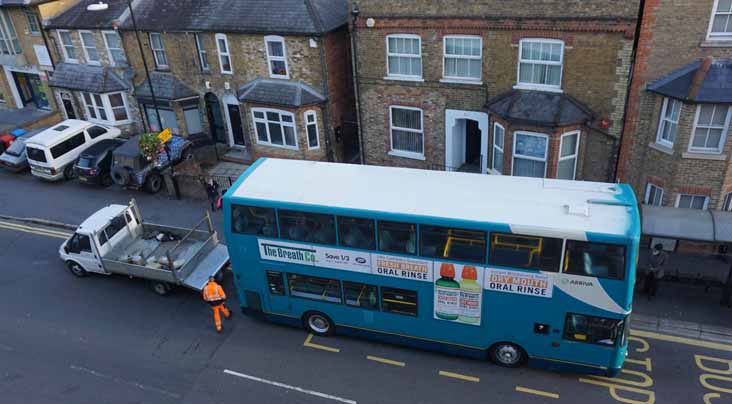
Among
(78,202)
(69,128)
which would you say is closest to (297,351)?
(78,202)

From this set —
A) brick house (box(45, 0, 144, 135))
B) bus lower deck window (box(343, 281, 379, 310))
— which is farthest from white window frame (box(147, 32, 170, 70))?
bus lower deck window (box(343, 281, 379, 310))

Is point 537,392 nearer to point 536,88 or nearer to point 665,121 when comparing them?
point 665,121

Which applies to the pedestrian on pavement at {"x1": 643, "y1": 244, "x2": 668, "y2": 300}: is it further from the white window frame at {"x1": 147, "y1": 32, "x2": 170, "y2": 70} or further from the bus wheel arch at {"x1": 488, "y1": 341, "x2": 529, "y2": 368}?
the white window frame at {"x1": 147, "y1": 32, "x2": 170, "y2": 70}

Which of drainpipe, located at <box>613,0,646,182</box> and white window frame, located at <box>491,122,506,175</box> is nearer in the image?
drainpipe, located at <box>613,0,646,182</box>

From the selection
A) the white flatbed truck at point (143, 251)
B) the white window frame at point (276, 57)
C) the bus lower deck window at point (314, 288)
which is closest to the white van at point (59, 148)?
the white flatbed truck at point (143, 251)

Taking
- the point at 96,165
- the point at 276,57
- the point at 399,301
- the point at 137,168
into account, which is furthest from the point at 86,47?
the point at 399,301

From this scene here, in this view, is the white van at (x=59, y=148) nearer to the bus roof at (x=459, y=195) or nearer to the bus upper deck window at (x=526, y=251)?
the bus roof at (x=459, y=195)

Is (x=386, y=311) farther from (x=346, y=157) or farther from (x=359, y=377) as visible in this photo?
(x=346, y=157)
